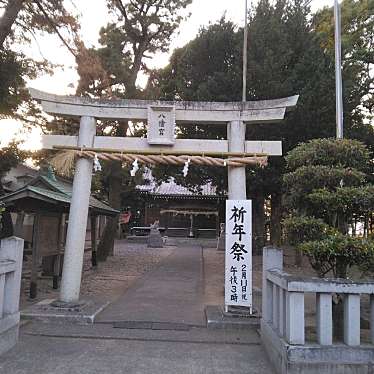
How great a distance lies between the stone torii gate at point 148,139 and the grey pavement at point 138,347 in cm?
142

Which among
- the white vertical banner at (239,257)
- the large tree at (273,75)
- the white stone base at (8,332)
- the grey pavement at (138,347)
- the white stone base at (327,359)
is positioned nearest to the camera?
the white stone base at (327,359)

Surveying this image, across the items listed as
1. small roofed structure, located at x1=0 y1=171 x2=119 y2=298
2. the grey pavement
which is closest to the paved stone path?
the grey pavement

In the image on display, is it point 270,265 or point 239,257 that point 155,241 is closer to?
point 239,257

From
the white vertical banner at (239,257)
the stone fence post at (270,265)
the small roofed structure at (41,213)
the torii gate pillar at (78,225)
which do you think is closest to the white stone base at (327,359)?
the stone fence post at (270,265)

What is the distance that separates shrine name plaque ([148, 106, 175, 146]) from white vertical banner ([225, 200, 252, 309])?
6.66 feet

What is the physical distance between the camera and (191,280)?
12656 millimetres

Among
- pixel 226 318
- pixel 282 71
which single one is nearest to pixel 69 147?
pixel 226 318

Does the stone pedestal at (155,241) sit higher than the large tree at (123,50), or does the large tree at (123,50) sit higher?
the large tree at (123,50)

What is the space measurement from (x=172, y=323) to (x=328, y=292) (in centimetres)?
344

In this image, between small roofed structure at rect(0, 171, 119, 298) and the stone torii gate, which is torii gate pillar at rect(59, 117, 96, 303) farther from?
small roofed structure at rect(0, 171, 119, 298)

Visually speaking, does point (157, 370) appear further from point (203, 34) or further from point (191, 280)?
point (203, 34)

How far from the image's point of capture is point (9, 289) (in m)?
5.53

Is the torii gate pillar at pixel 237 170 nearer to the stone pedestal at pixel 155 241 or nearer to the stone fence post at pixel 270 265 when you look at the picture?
the stone fence post at pixel 270 265

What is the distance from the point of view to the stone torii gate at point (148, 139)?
8.00 metres
